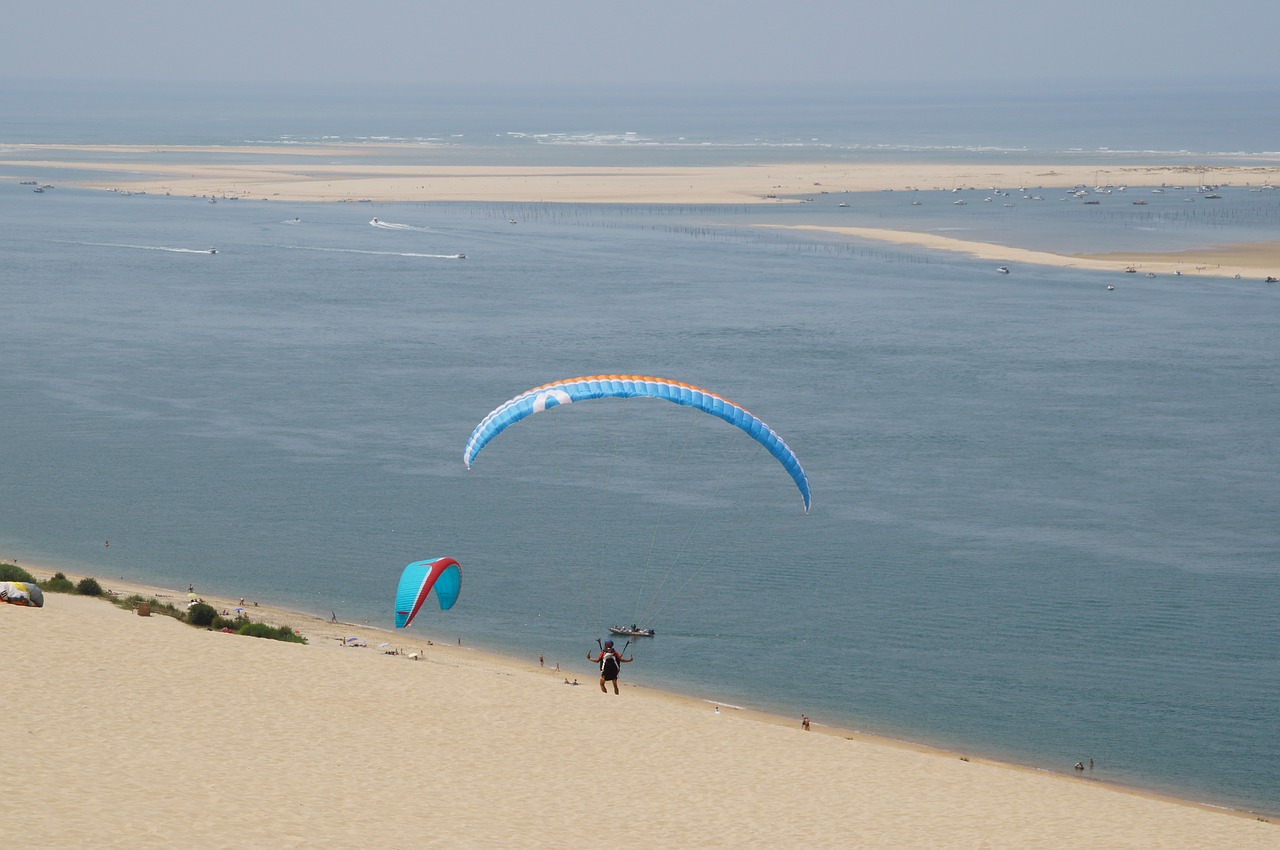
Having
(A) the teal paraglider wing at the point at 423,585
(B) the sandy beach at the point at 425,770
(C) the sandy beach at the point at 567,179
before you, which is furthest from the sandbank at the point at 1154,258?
(B) the sandy beach at the point at 425,770

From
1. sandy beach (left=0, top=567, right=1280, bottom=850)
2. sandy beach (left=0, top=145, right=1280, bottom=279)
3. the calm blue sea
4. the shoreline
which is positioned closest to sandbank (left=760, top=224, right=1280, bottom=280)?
sandy beach (left=0, top=145, right=1280, bottom=279)

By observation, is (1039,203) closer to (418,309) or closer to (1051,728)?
(418,309)

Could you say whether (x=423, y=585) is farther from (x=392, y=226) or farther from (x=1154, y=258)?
(x=392, y=226)

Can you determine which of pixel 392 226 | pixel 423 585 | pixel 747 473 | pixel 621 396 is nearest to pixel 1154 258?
pixel 747 473

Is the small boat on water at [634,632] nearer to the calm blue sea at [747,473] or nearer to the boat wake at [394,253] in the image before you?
the calm blue sea at [747,473]

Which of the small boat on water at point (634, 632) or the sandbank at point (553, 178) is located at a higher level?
the sandbank at point (553, 178)

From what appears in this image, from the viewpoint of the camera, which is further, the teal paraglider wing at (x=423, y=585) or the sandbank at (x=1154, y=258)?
the sandbank at (x=1154, y=258)

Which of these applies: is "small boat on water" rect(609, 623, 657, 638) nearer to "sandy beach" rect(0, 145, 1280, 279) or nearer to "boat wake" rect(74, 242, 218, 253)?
"boat wake" rect(74, 242, 218, 253)
